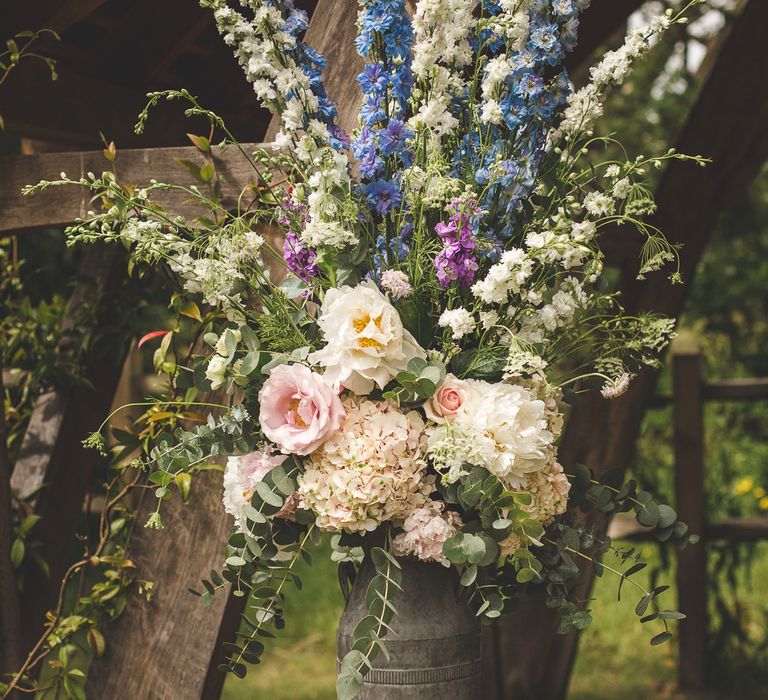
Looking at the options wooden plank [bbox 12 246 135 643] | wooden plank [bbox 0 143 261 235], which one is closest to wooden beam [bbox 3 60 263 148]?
wooden plank [bbox 0 143 261 235]

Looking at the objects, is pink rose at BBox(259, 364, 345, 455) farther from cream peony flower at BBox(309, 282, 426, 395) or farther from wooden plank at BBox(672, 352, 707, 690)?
wooden plank at BBox(672, 352, 707, 690)

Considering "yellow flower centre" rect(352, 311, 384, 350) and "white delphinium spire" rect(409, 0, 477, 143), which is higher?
"white delphinium spire" rect(409, 0, 477, 143)

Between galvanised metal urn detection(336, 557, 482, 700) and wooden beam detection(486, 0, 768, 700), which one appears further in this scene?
wooden beam detection(486, 0, 768, 700)

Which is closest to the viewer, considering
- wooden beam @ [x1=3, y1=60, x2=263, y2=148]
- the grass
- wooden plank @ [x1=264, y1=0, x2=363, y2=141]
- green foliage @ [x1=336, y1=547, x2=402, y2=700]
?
green foliage @ [x1=336, y1=547, x2=402, y2=700]

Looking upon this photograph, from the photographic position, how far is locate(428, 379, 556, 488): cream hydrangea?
112cm

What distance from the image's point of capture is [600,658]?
14.2 ft

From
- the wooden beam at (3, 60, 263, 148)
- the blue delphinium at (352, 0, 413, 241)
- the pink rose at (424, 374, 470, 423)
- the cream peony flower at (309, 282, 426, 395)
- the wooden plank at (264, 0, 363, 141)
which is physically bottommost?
the pink rose at (424, 374, 470, 423)

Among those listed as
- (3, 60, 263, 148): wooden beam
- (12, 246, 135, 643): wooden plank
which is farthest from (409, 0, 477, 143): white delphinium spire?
(12, 246, 135, 643): wooden plank

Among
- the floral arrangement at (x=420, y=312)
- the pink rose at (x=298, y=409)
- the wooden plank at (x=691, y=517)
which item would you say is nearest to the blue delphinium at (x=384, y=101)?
the floral arrangement at (x=420, y=312)

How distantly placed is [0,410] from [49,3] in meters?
0.84

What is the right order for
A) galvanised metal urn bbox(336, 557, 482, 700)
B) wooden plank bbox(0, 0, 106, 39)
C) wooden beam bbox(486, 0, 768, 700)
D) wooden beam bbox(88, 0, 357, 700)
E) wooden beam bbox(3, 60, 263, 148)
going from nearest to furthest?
galvanised metal urn bbox(336, 557, 482, 700) < wooden beam bbox(88, 0, 357, 700) < wooden plank bbox(0, 0, 106, 39) < wooden beam bbox(3, 60, 263, 148) < wooden beam bbox(486, 0, 768, 700)

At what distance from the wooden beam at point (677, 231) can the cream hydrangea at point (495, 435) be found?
188cm

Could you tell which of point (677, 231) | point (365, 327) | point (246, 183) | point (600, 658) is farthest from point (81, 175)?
point (600, 658)

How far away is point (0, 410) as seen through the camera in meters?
1.90
